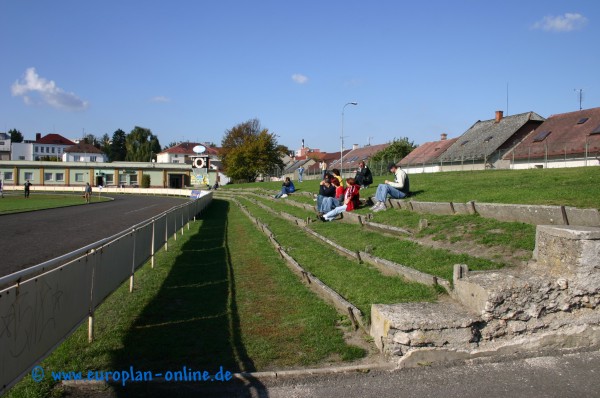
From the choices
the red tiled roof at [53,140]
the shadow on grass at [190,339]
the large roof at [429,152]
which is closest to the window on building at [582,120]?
the large roof at [429,152]

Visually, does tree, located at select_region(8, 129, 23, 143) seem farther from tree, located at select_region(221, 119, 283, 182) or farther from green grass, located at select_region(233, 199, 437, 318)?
green grass, located at select_region(233, 199, 437, 318)

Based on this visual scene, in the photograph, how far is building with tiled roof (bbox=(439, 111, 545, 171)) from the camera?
47719mm

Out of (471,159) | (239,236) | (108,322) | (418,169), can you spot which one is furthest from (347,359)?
(418,169)

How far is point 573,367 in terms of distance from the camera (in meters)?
5.23

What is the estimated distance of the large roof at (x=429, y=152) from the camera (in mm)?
61191

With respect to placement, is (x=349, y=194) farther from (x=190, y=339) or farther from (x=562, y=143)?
(x=562, y=143)

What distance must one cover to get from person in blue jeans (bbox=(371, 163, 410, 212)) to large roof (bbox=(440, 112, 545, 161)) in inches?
1362

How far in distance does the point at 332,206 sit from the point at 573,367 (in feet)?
38.0

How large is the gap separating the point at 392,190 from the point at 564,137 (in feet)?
108

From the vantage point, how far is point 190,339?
6582mm

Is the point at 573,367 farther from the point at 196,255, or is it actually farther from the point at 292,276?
the point at 196,255

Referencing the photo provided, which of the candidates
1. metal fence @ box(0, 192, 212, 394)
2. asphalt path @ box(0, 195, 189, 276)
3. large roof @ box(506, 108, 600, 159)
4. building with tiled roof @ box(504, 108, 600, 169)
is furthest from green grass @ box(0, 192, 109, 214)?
large roof @ box(506, 108, 600, 159)

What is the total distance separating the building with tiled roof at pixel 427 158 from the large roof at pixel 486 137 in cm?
156

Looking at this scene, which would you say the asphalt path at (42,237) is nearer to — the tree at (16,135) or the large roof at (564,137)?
the large roof at (564,137)
